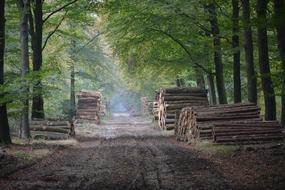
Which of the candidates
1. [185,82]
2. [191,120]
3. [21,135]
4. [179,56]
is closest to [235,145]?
[191,120]

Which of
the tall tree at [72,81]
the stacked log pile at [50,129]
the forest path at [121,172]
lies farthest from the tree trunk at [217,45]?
the tall tree at [72,81]

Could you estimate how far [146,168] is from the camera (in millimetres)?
12539

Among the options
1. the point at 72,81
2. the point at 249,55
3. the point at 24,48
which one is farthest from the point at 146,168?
the point at 72,81

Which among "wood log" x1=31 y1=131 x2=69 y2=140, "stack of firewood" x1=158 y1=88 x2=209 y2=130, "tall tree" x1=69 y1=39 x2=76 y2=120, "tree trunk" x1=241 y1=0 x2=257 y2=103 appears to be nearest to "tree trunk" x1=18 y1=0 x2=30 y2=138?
"wood log" x1=31 y1=131 x2=69 y2=140

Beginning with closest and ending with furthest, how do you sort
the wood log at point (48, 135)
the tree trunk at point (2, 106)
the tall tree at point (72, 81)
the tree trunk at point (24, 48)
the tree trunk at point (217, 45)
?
the tree trunk at point (2, 106) → the tree trunk at point (24, 48) → the wood log at point (48, 135) → the tree trunk at point (217, 45) → the tall tree at point (72, 81)

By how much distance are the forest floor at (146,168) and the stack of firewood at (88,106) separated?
76.0 feet

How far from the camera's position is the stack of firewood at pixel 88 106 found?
4103cm

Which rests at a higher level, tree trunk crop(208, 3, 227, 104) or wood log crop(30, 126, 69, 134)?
tree trunk crop(208, 3, 227, 104)

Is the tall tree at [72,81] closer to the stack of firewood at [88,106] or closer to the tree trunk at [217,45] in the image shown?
the stack of firewood at [88,106]

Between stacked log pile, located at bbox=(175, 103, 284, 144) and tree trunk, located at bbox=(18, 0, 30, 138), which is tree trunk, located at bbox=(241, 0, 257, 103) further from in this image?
tree trunk, located at bbox=(18, 0, 30, 138)

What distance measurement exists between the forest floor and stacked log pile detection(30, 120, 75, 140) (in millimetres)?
4935

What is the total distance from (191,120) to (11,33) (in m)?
14.8

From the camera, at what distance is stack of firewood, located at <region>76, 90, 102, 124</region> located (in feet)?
135

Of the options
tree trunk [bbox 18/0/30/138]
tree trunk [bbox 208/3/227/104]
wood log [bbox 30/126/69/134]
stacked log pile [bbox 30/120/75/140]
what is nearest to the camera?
tree trunk [bbox 18/0/30/138]
